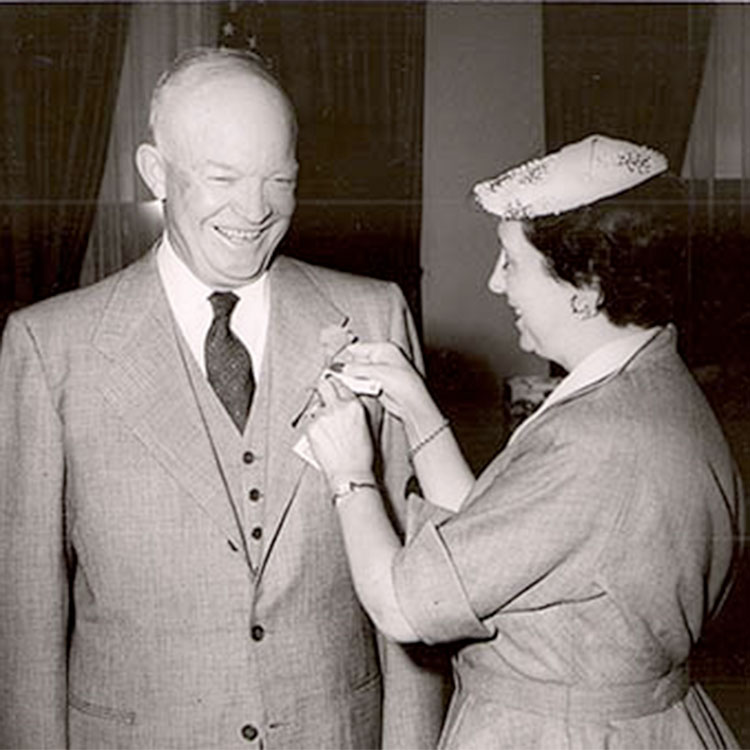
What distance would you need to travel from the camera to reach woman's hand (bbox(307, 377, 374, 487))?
173 centimetres

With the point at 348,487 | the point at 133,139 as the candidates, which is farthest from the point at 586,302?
the point at 133,139

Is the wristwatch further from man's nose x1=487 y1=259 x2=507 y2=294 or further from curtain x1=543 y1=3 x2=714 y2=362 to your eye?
curtain x1=543 y1=3 x2=714 y2=362

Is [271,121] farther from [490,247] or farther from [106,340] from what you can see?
[490,247]

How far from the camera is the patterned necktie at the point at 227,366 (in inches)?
70.8

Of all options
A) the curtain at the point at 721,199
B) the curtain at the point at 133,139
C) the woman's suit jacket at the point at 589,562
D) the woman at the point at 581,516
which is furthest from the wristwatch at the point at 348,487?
the curtain at the point at 721,199

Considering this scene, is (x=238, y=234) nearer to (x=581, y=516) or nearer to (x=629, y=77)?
(x=581, y=516)

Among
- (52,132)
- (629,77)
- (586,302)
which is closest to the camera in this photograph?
(586,302)

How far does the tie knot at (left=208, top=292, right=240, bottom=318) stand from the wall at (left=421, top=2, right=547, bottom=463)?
438 cm

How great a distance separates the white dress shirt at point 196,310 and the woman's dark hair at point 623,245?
436 mm

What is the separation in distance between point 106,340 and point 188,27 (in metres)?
3.83

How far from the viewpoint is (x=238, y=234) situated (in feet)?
5.75

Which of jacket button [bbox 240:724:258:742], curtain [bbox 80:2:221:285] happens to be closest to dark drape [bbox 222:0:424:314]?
curtain [bbox 80:2:221:285]

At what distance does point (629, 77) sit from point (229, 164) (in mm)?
4972

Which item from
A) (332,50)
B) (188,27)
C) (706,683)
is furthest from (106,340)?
(332,50)
